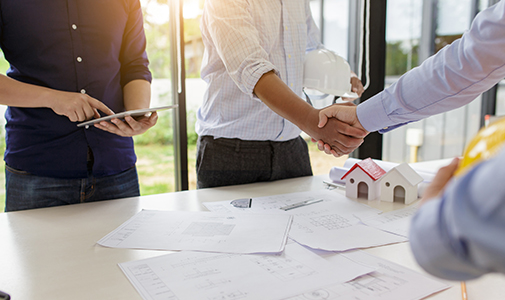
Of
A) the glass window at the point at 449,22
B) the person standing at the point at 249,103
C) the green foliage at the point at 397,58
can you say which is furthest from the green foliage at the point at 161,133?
the glass window at the point at 449,22

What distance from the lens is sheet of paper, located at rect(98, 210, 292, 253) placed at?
76 centimetres

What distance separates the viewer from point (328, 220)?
36.4 inches

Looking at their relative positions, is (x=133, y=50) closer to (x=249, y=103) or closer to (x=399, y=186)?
(x=249, y=103)

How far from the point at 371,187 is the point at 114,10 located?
3.28ft

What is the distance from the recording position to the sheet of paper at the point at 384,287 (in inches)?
22.2

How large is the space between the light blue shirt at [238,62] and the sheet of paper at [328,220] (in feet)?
0.97

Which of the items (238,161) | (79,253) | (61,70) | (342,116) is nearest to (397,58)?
(342,116)

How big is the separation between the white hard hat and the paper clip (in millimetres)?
525

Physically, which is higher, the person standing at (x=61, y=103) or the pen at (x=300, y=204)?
the person standing at (x=61, y=103)

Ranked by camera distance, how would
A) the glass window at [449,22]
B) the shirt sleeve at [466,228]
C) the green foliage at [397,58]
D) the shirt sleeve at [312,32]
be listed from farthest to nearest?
the glass window at [449,22] < the green foliage at [397,58] < the shirt sleeve at [312,32] < the shirt sleeve at [466,228]

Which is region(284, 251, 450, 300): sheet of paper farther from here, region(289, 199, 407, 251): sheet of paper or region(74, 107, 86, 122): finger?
region(74, 107, 86, 122): finger

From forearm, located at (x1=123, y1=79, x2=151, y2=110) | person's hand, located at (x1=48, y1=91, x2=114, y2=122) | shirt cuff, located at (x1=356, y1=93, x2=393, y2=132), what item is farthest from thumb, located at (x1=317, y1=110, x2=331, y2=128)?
person's hand, located at (x1=48, y1=91, x2=114, y2=122)

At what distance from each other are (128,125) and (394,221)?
2.56ft

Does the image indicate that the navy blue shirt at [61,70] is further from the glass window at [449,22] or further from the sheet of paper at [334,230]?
the glass window at [449,22]
